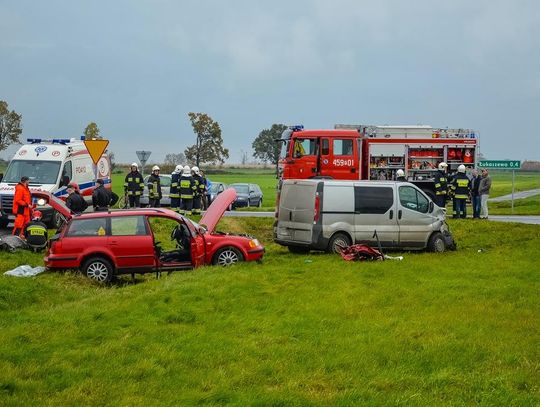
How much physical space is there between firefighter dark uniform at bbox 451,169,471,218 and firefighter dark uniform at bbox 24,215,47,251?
13.2 metres

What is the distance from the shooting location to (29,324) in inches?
382

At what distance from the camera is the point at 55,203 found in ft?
60.6

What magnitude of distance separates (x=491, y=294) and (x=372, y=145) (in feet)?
49.3

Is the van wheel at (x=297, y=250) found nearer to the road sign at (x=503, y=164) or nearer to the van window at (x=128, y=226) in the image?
the van window at (x=128, y=226)

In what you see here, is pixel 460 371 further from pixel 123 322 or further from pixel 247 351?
pixel 123 322

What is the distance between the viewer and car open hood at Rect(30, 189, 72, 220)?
18.2 metres

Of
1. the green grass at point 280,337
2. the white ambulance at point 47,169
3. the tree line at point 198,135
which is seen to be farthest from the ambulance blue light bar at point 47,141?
the tree line at point 198,135

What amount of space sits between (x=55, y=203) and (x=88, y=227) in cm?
469

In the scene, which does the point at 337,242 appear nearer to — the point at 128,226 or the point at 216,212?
the point at 216,212

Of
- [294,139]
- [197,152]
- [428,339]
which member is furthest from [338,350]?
[197,152]

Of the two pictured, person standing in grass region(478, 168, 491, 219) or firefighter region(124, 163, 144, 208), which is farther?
firefighter region(124, 163, 144, 208)

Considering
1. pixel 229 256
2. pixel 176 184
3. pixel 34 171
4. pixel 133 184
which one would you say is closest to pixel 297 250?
pixel 229 256

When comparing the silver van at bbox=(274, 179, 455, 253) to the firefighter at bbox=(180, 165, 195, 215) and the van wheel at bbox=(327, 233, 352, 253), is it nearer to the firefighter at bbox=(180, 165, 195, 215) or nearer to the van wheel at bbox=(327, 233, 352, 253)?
the van wheel at bbox=(327, 233, 352, 253)

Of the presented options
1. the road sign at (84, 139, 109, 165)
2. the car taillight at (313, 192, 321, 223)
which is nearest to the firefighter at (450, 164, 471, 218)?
the car taillight at (313, 192, 321, 223)
